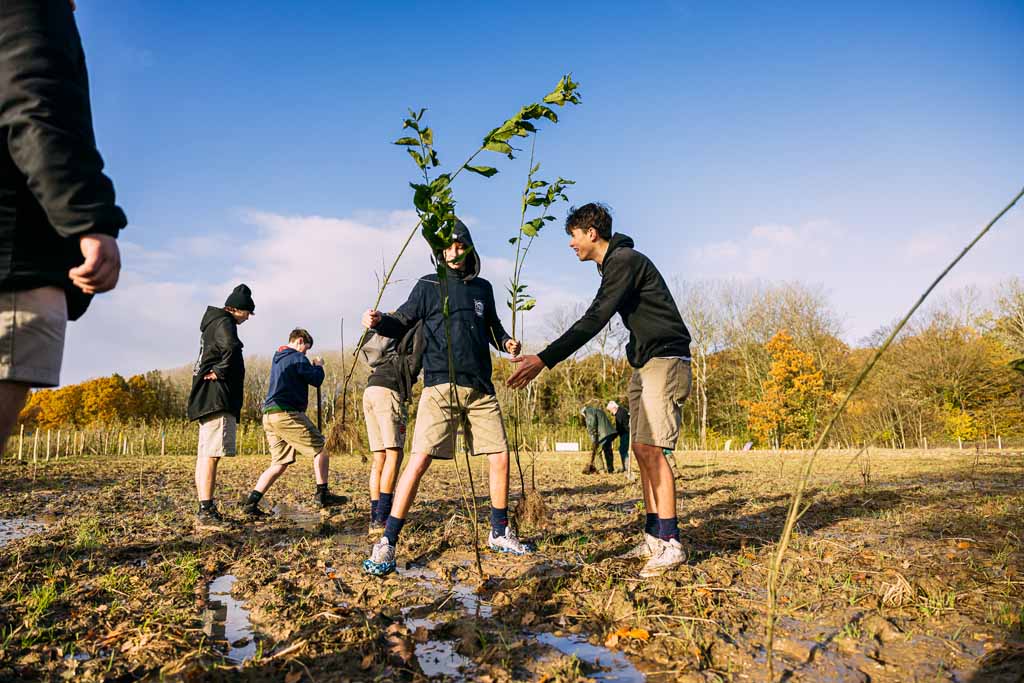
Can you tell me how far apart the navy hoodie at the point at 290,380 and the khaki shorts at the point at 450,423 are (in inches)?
97.0

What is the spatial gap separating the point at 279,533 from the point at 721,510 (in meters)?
4.29

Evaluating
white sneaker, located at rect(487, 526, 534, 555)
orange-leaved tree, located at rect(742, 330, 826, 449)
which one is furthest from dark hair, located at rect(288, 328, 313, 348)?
orange-leaved tree, located at rect(742, 330, 826, 449)

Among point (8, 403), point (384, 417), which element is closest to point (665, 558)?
point (384, 417)

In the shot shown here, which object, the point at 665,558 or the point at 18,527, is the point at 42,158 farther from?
the point at 18,527

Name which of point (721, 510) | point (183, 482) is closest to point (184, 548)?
point (721, 510)

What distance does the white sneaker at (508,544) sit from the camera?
174 inches

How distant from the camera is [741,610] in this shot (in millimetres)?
3146

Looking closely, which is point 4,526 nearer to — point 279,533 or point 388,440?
point 279,533

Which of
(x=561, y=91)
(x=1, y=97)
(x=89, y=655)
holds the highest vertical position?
(x=561, y=91)

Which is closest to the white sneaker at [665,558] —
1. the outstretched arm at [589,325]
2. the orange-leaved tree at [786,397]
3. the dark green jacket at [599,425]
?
the outstretched arm at [589,325]

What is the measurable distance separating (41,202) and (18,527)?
5631 mm

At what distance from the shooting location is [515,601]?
3352mm

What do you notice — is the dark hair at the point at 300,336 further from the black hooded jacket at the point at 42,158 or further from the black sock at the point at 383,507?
the black hooded jacket at the point at 42,158

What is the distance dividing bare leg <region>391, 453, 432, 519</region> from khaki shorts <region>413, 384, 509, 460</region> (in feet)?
0.22
